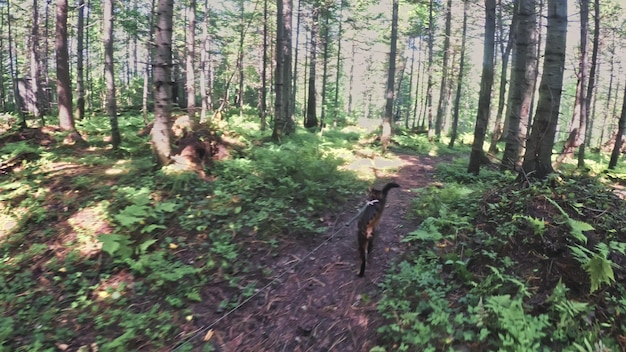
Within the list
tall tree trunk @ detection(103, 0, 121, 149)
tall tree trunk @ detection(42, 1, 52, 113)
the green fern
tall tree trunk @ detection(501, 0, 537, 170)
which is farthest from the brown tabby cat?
tall tree trunk @ detection(42, 1, 52, 113)

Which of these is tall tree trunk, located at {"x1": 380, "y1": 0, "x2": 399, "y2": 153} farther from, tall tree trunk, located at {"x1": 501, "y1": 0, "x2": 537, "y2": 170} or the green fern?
the green fern

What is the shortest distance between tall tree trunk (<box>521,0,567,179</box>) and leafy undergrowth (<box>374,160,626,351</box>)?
1.52ft

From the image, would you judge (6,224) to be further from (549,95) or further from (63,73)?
(549,95)

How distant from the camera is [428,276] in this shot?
14.9 feet

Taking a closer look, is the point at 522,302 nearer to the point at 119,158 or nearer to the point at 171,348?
the point at 171,348

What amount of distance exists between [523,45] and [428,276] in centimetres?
669

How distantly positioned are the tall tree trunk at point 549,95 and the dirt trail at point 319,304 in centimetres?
234

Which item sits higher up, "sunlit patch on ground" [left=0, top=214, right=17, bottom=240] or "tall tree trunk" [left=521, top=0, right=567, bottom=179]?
"tall tree trunk" [left=521, top=0, right=567, bottom=179]

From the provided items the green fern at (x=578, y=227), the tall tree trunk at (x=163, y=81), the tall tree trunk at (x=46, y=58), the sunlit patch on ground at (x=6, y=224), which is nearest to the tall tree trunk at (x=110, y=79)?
the tall tree trunk at (x=163, y=81)

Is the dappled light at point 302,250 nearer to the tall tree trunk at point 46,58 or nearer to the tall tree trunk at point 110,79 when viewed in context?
the tall tree trunk at point 110,79

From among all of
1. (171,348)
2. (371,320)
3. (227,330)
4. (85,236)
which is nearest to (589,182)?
(371,320)

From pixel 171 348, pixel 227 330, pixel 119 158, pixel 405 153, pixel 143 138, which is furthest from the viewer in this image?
pixel 405 153

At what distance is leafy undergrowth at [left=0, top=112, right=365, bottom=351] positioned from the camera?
175 inches

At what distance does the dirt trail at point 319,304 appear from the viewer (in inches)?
161
